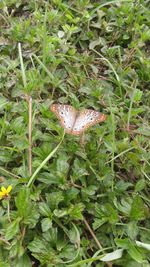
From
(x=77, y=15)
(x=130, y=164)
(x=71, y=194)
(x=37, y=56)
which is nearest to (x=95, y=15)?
(x=77, y=15)

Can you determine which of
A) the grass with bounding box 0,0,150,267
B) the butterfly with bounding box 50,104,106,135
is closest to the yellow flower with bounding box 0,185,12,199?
the grass with bounding box 0,0,150,267

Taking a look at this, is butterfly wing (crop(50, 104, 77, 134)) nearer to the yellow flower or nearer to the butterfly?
the butterfly

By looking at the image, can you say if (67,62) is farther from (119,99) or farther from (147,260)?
(147,260)

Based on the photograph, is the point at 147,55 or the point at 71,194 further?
the point at 147,55

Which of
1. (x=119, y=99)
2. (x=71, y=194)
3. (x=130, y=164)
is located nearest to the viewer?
(x=71, y=194)

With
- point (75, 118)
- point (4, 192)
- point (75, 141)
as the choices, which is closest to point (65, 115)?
point (75, 118)

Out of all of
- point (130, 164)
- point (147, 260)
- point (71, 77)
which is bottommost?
point (147, 260)

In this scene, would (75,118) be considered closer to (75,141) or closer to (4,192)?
(75,141)

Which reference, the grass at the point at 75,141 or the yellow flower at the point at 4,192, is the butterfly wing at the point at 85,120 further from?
the yellow flower at the point at 4,192
